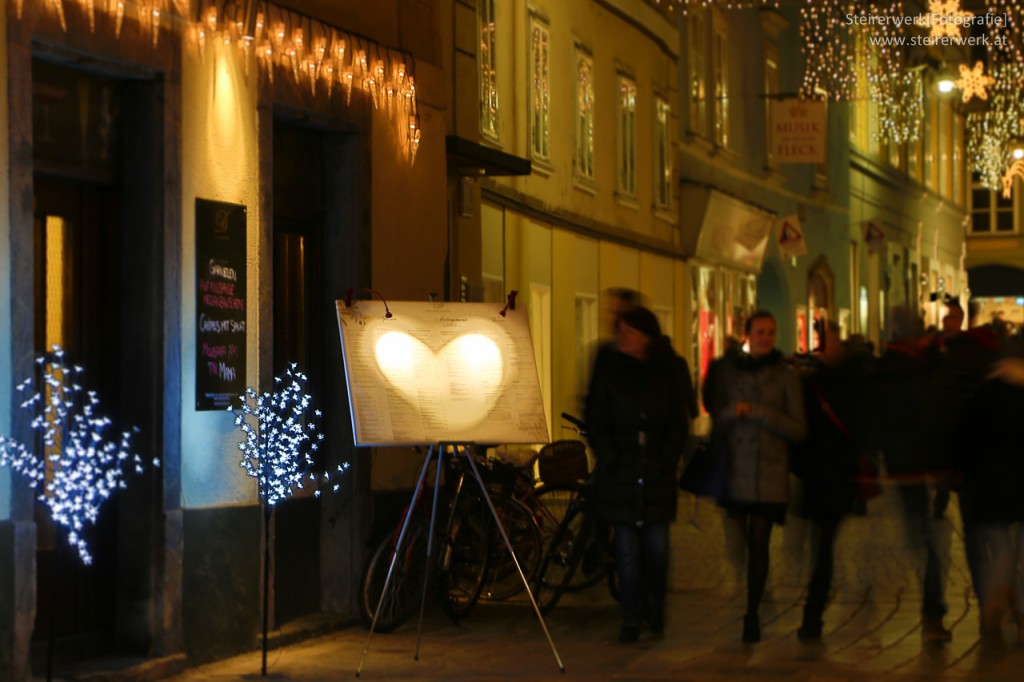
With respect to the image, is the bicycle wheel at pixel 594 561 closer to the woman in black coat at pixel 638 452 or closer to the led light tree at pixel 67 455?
the woman in black coat at pixel 638 452

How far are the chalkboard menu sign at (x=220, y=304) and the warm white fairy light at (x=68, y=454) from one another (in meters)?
0.68

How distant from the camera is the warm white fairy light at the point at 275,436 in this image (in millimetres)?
9688

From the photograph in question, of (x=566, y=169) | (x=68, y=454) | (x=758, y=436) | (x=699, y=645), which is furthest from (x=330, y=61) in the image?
(x=566, y=169)

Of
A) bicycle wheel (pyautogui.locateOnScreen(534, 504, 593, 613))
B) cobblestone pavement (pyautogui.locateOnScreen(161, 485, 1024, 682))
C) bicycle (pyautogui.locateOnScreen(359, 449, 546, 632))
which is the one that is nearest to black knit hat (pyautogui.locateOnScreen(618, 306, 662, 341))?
bicycle (pyautogui.locateOnScreen(359, 449, 546, 632))

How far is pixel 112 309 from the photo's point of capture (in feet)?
30.9

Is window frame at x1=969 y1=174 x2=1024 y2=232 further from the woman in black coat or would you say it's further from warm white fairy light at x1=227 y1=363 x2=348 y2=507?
warm white fairy light at x1=227 y1=363 x2=348 y2=507

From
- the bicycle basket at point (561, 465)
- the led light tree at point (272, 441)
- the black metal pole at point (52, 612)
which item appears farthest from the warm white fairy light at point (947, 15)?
the black metal pole at point (52, 612)

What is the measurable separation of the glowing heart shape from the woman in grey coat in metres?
1.33

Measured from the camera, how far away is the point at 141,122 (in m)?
9.48

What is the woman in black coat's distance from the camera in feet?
33.4

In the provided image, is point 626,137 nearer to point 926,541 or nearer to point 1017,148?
point 926,541

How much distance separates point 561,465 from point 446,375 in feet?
7.55

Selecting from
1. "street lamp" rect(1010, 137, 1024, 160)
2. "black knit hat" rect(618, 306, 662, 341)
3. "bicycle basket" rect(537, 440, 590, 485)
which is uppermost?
"street lamp" rect(1010, 137, 1024, 160)

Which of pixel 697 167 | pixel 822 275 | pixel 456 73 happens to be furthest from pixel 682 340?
pixel 456 73
